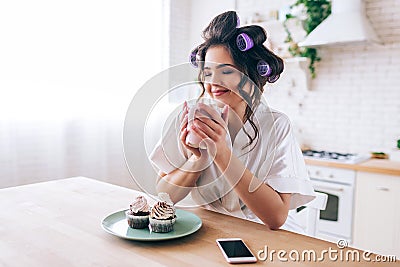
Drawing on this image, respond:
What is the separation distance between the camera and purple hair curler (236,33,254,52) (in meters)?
1.34

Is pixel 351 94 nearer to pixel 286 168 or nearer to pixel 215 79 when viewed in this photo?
pixel 286 168

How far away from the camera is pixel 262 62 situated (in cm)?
140

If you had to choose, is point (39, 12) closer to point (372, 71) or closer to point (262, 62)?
point (262, 62)

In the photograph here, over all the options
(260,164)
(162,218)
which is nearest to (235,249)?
(162,218)

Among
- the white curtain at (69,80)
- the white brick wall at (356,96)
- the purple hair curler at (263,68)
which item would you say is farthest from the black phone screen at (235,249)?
the white brick wall at (356,96)

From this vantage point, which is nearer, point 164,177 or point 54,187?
point 164,177

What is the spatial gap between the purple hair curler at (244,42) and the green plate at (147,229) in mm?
619

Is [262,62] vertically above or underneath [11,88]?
above

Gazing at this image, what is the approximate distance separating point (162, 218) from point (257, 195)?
1.06ft

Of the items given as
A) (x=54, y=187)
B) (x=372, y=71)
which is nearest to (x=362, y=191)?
(x=372, y=71)

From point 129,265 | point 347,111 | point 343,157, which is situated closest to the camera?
point 129,265

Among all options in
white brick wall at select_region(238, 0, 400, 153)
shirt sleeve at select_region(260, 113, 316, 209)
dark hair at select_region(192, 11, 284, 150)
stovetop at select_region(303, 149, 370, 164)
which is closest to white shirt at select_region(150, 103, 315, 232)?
shirt sleeve at select_region(260, 113, 316, 209)

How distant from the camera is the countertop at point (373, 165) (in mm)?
2610

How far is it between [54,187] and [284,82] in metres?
2.55
